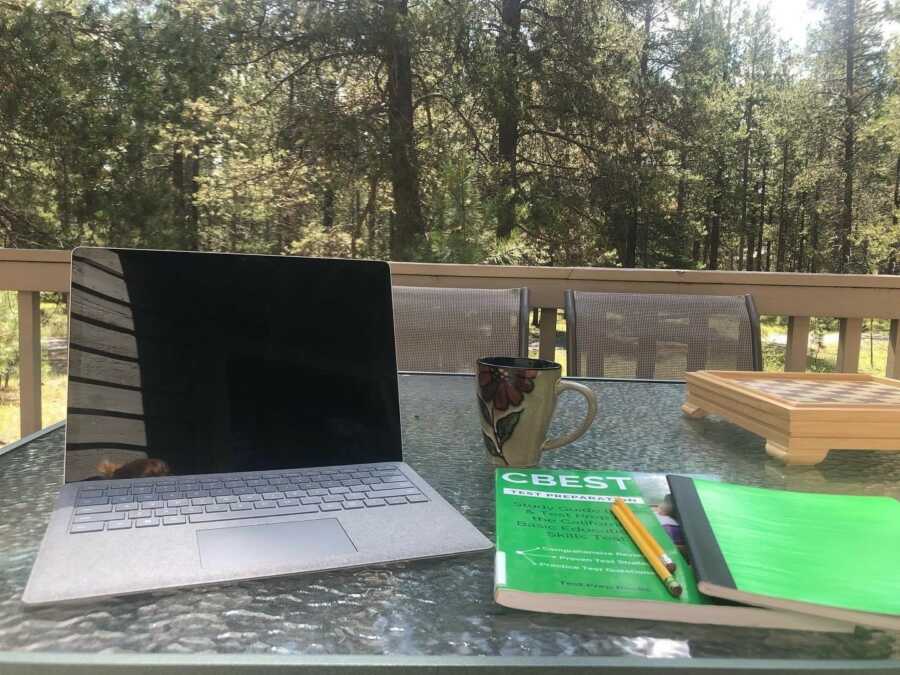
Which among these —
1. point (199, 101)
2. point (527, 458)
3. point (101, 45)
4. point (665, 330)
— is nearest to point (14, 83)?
point (101, 45)

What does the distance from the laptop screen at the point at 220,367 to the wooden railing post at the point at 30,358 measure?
1.31 m

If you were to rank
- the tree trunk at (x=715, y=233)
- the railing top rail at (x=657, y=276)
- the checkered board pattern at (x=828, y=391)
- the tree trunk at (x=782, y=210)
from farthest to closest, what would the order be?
the tree trunk at (x=782, y=210)
the tree trunk at (x=715, y=233)
the railing top rail at (x=657, y=276)
the checkered board pattern at (x=828, y=391)

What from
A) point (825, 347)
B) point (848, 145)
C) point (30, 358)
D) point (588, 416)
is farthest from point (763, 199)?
point (588, 416)

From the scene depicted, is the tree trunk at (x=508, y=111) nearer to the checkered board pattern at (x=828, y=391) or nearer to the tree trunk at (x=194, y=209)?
the tree trunk at (x=194, y=209)

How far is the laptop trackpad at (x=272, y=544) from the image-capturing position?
1.50 ft

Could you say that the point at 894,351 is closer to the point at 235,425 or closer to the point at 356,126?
the point at 235,425

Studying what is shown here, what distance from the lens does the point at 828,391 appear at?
98 centimetres

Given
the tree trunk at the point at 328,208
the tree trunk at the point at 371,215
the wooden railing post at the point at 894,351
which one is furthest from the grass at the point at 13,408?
the wooden railing post at the point at 894,351

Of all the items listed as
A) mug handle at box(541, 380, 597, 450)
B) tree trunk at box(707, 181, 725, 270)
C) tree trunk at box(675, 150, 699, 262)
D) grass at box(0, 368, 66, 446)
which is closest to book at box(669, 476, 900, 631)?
mug handle at box(541, 380, 597, 450)

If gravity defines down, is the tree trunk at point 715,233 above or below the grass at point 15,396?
above

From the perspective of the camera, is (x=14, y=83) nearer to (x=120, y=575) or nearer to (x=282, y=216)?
(x=282, y=216)

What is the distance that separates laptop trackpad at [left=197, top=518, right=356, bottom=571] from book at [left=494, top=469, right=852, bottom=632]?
4.9 inches

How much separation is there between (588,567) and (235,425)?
0.38 meters

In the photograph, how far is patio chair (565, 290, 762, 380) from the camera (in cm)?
158
